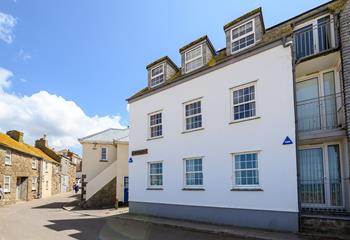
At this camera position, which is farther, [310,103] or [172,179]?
[172,179]

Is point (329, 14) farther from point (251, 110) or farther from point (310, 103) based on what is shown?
point (251, 110)

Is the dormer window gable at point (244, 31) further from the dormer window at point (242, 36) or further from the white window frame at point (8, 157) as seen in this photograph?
the white window frame at point (8, 157)

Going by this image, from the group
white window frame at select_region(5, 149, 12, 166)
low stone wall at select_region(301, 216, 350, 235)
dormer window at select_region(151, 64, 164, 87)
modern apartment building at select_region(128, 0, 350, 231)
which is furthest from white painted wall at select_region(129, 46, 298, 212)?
white window frame at select_region(5, 149, 12, 166)

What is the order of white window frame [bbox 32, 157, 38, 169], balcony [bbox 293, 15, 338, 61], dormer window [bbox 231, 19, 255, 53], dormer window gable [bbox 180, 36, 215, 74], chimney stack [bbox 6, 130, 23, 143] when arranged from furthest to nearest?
chimney stack [bbox 6, 130, 23, 143]
white window frame [bbox 32, 157, 38, 169]
dormer window gable [bbox 180, 36, 215, 74]
dormer window [bbox 231, 19, 255, 53]
balcony [bbox 293, 15, 338, 61]

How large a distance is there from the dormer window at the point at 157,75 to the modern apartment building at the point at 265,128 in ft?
8.09

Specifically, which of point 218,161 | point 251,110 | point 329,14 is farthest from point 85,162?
point 329,14

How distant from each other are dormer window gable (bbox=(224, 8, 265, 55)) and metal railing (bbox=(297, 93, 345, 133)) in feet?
12.4

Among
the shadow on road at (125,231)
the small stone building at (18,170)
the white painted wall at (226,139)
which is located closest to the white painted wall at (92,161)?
the small stone building at (18,170)

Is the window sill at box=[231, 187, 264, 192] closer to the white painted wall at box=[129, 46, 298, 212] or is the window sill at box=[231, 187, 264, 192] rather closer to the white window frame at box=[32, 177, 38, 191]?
the white painted wall at box=[129, 46, 298, 212]

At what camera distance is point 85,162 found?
2556 cm

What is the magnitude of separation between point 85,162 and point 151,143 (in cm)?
1086

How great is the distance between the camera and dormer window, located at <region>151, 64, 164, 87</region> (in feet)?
59.8

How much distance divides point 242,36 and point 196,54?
296cm

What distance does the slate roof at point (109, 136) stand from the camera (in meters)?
25.5
